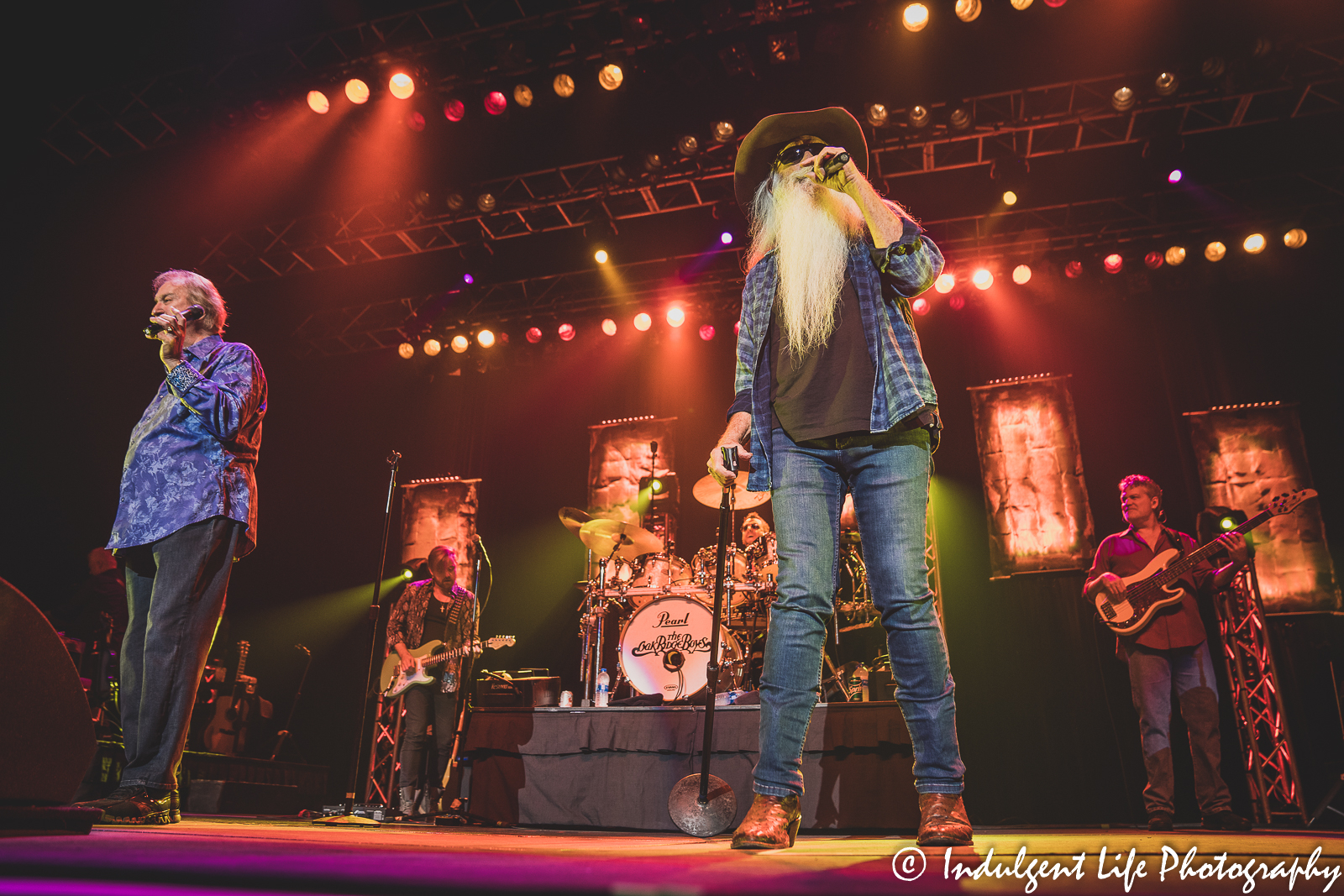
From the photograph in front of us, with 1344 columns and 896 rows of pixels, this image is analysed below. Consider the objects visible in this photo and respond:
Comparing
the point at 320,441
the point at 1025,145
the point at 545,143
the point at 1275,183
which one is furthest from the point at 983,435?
the point at 320,441

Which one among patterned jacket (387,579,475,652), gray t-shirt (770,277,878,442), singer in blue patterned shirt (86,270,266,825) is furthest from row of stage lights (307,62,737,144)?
gray t-shirt (770,277,878,442)

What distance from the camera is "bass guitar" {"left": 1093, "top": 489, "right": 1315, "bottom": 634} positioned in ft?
16.5

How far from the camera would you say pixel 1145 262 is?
8.34 meters

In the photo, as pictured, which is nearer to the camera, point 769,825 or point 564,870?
point 564,870

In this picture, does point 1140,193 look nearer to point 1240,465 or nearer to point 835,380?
point 1240,465

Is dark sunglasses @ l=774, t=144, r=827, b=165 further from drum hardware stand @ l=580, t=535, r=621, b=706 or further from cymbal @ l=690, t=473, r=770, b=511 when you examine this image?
drum hardware stand @ l=580, t=535, r=621, b=706

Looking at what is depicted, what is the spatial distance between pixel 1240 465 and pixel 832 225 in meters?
7.58

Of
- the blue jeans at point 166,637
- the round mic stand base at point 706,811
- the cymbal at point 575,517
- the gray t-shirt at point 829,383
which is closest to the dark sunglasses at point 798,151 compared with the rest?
the gray t-shirt at point 829,383

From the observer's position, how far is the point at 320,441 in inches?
424

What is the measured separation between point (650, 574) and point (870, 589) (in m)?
5.40

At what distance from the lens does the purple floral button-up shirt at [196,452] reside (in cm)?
276

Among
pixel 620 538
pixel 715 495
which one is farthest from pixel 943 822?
pixel 715 495

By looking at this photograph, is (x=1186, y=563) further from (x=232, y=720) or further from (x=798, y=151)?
(x=232, y=720)

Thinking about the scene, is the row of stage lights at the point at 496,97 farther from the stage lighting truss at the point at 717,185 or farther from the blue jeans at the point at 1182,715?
the blue jeans at the point at 1182,715
